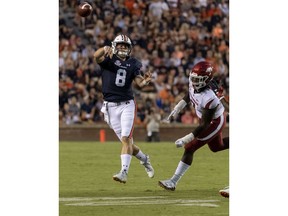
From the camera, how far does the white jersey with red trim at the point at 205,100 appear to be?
8.18m

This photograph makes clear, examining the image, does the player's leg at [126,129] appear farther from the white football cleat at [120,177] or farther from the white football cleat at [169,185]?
the white football cleat at [169,185]

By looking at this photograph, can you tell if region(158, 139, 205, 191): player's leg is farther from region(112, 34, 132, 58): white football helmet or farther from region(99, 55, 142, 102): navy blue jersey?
region(112, 34, 132, 58): white football helmet

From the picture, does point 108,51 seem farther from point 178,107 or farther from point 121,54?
point 178,107

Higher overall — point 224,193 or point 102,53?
point 102,53

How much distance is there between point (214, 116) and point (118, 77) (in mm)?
1311

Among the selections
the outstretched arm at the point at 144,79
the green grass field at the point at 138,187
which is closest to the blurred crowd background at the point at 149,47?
the green grass field at the point at 138,187

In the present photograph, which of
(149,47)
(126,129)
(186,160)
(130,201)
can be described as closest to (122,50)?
(126,129)

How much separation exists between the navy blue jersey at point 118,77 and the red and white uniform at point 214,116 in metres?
1.00

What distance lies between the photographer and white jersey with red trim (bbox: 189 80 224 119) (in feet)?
26.8

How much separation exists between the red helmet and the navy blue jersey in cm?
114

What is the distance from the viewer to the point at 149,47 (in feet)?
65.1

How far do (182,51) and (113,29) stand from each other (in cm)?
164

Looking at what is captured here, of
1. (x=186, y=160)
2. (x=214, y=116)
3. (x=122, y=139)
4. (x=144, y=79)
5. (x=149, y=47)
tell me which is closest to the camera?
(x=214, y=116)

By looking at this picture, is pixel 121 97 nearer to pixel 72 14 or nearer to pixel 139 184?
pixel 139 184
